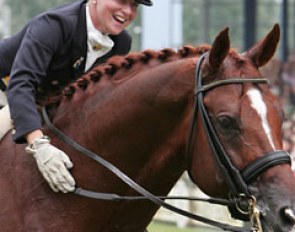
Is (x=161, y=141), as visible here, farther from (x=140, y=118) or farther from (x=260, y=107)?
(x=260, y=107)

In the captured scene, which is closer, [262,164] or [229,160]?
[262,164]

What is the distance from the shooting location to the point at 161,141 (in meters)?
4.70

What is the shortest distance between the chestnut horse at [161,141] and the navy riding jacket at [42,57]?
213mm

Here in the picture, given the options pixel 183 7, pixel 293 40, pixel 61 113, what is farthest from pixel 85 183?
pixel 293 40

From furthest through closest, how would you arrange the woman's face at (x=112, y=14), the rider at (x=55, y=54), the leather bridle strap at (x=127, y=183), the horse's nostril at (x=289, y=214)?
the woman's face at (x=112, y=14)
the rider at (x=55, y=54)
the leather bridle strap at (x=127, y=183)
the horse's nostril at (x=289, y=214)

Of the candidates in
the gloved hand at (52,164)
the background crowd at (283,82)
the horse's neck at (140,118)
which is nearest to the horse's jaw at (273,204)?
the horse's neck at (140,118)

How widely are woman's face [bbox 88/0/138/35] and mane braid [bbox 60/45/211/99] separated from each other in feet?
0.86

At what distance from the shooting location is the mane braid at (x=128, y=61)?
4.82 metres

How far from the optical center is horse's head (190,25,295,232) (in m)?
4.23

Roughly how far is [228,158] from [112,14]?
127cm

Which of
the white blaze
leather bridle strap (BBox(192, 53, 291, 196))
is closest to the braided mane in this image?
leather bridle strap (BBox(192, 53, 291, 196))

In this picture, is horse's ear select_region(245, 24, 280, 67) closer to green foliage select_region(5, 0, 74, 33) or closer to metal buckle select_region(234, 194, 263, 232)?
metal buckle select_region(234, 194, 263, 232)

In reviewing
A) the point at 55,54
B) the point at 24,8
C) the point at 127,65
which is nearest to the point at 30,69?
the point at 55,54

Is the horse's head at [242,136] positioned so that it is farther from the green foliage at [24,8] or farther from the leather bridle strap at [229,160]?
the green foliage at [24,8]
